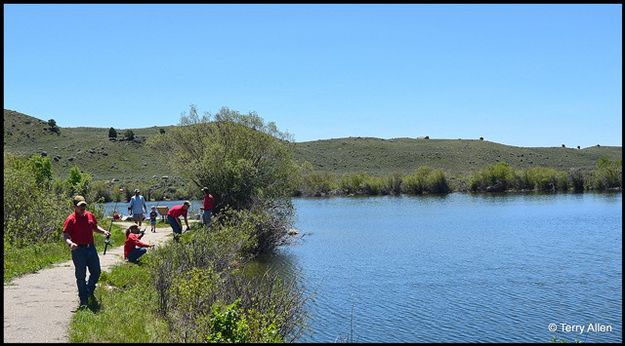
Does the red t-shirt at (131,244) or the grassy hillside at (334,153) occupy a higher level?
the grassy hillside at (334,153)

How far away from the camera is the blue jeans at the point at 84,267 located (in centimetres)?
1312

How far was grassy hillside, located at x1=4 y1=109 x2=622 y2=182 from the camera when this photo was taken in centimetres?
10794

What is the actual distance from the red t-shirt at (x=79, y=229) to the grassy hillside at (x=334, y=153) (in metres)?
83.8

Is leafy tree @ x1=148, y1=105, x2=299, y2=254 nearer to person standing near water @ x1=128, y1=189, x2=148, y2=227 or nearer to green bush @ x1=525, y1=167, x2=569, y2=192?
person standing near water @ x1=128, y1=189, x2=148, y2=227

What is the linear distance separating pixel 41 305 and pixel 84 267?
132cm

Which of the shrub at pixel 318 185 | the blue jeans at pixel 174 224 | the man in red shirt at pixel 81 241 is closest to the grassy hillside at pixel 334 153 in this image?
the shrub at pixel 318 185

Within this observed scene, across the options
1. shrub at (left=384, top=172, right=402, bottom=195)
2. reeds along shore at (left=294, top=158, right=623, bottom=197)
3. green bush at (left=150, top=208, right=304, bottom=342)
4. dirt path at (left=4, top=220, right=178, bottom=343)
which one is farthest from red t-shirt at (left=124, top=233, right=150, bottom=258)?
shrub at (left=384, top=172, right=402, bottom=195)

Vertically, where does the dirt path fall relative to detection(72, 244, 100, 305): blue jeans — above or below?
below

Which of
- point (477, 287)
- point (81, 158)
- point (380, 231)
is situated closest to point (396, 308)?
point (477, 287)

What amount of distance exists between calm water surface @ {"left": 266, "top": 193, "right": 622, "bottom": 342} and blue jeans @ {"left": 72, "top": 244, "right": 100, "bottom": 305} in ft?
17.3

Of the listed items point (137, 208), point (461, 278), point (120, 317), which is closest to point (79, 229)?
point (120, 317)

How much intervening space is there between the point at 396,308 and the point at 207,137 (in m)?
18.8

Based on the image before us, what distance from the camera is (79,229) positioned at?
42.9ft

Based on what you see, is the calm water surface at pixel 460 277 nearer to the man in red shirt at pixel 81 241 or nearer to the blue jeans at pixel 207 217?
the blue jeans at pixel 207 217
